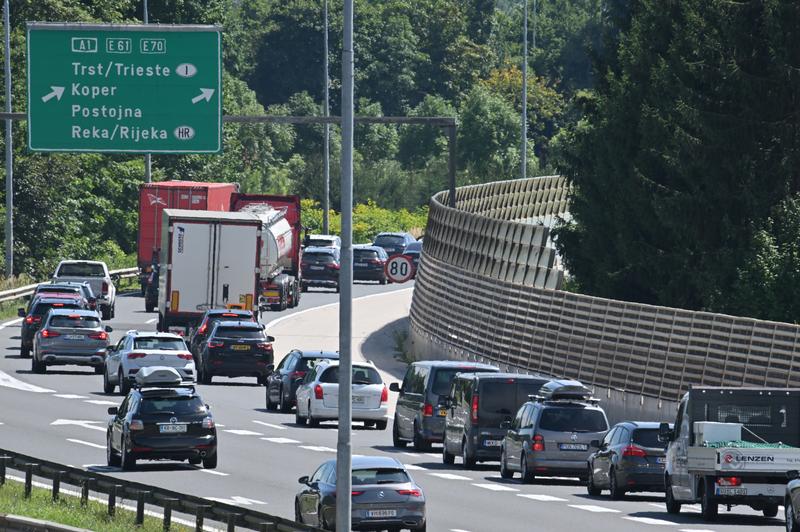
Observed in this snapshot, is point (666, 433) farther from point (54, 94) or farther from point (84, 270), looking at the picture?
point (84, 270)

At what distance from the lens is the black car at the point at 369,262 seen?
3327 inches

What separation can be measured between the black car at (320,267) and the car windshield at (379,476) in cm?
5524

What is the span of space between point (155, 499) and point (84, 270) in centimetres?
4345

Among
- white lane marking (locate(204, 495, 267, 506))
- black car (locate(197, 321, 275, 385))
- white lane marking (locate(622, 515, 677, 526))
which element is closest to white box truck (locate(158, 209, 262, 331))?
black car (locate(197, 321, 275, 385))

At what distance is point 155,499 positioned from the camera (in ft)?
75.0

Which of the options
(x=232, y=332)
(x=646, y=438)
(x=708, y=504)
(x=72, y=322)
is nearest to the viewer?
(x=708, y=504)

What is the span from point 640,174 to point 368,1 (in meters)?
125

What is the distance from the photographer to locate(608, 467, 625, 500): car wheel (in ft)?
98.3

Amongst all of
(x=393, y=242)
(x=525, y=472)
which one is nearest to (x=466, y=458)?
(x=525, y=472)

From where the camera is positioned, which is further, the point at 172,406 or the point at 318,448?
the point at 318,448

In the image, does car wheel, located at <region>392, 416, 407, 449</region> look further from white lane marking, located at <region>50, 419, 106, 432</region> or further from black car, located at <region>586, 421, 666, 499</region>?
black car, located at <region>586, 421, 666, 499</region>

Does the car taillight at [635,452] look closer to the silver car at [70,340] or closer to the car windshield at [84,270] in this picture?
the silver car at [70,340]

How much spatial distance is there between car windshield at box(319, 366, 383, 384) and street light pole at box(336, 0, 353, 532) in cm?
1944

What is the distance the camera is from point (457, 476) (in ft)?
109
